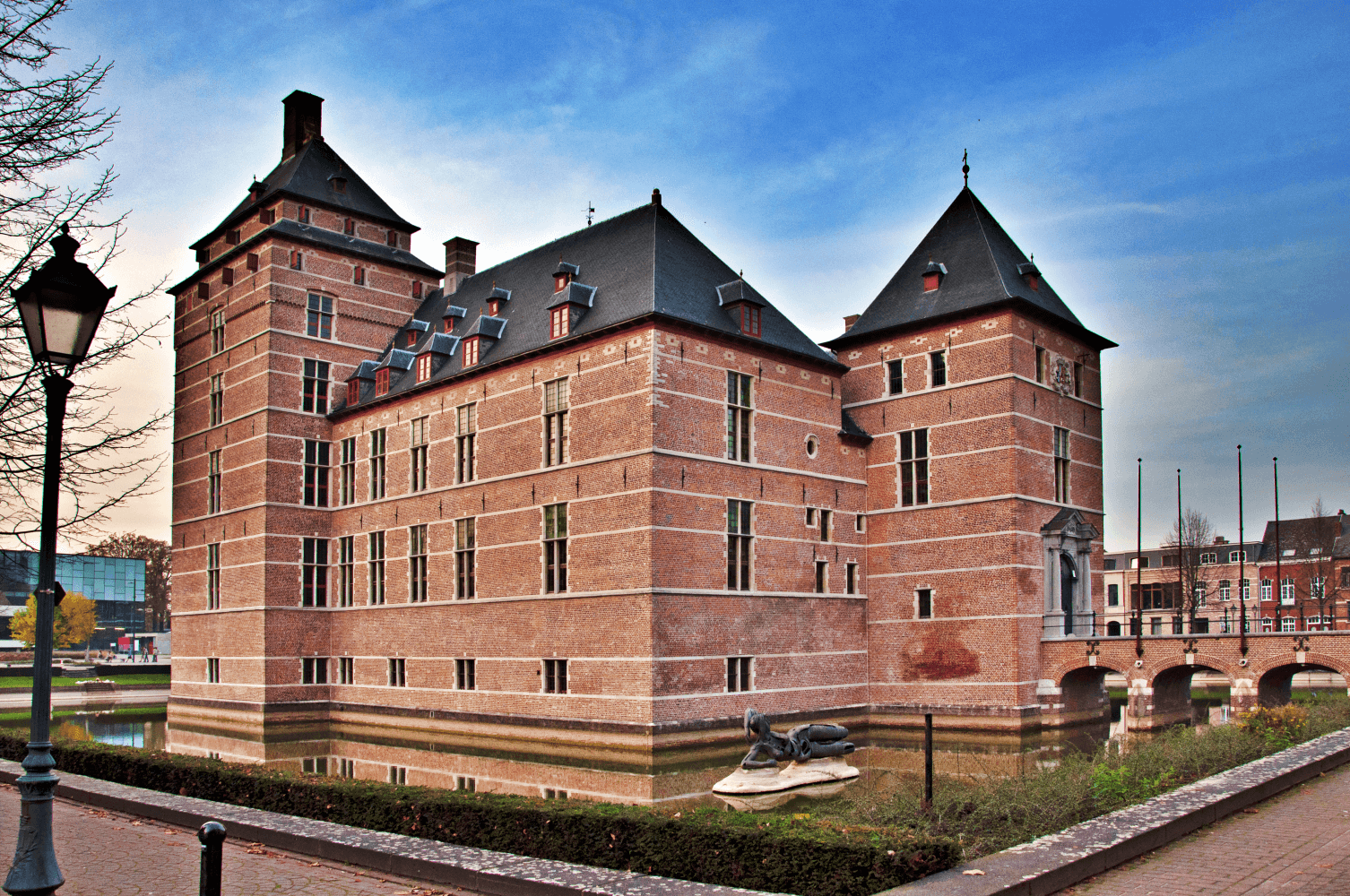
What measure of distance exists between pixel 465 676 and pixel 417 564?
3800mm

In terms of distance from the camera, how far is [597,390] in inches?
959

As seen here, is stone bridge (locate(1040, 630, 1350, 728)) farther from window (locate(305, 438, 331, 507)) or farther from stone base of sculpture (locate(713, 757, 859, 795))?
window (locate(305, 438, 331, 507))

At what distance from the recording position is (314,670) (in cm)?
3131

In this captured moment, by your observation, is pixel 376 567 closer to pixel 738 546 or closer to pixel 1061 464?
pixel 738 546

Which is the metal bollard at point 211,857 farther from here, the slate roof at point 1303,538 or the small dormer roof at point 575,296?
the slate roof at point 1303,538

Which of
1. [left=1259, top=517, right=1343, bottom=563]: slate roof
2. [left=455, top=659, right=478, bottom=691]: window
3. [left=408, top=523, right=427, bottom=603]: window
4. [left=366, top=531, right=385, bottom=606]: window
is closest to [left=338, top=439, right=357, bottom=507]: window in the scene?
[left=366, top=531, right=385, bottom=606]: window

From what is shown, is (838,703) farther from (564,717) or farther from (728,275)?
(728,275)

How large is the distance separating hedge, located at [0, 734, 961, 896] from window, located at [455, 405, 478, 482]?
16372 mm

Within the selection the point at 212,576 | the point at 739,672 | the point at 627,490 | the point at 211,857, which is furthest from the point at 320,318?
the point at 211,857

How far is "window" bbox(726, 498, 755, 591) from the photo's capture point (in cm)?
2439

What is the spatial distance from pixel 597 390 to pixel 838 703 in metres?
9.79

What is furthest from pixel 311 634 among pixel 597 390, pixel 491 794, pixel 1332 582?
pixel 1332 582

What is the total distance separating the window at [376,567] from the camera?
30.4 meters

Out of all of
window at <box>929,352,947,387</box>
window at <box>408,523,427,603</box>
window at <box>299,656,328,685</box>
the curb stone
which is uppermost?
window at <box>929,352,947,387</box>
